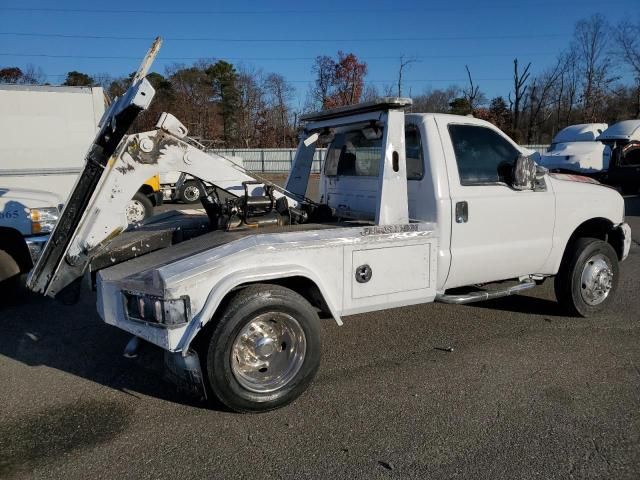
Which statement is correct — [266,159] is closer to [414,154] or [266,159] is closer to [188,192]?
[188,192]

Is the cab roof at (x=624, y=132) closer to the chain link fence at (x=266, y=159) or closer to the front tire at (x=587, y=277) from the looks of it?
the chain link fence at (x=266, y=159)

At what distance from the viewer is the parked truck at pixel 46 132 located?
9.87 meters

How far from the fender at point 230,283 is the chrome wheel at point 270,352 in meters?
0.27

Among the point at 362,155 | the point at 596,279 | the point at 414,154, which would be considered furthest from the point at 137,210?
the point at 596,279

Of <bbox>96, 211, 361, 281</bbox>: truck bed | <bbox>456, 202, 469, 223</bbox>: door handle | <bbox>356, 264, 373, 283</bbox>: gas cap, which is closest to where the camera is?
<bbox>96, 211, 361, 281</bbox>: truck bed

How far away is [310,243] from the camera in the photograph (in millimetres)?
3812

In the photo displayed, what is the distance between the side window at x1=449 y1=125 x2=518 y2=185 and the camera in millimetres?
4754

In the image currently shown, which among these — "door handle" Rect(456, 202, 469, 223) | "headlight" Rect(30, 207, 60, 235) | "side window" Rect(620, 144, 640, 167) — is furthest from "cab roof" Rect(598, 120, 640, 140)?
"headlight" Rect(30, 207, 60, 235)

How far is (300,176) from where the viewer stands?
5.76 metres

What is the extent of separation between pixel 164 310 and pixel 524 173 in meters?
3.40

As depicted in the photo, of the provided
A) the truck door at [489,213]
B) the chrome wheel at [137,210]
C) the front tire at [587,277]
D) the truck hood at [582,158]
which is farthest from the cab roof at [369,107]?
the truck hood at [582,158]

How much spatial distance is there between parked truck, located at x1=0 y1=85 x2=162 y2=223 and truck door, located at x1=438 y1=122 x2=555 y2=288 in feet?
22.0

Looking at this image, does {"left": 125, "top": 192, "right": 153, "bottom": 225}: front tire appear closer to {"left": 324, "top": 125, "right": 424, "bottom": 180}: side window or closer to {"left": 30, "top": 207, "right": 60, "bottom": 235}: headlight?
{"left": 30, "top": 207, "right": 60, "bottom": 235}: headlight

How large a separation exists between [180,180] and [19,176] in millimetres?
6767
